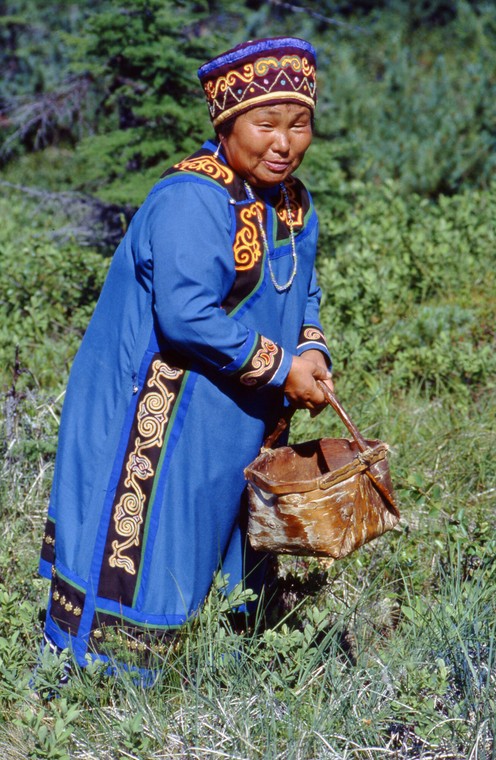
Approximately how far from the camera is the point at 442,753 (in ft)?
7.80

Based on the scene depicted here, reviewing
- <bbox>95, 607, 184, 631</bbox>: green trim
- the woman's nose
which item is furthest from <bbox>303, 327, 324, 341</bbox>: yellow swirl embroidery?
<bbox>95, 607, 184, 631</bbox>: green trim

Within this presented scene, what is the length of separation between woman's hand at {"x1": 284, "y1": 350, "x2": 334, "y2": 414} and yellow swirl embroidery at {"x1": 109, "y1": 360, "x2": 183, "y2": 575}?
0.29 metres

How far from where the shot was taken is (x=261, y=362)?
7.91 feet

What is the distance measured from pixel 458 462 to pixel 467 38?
7372mm

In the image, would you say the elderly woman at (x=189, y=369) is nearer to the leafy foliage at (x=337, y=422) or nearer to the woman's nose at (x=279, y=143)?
the woman's nose at (x=279, y=143)

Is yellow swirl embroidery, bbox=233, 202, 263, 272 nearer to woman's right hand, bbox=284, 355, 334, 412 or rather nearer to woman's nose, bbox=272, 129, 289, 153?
woman's nose, bbox=272, 129, 289, 153

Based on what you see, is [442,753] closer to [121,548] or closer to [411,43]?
[121,548]

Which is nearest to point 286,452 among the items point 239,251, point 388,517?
point 388,517

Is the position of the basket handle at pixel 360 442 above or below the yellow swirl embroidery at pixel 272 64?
below

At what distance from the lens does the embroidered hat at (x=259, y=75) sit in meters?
2.34

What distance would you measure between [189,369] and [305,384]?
0.30 meters

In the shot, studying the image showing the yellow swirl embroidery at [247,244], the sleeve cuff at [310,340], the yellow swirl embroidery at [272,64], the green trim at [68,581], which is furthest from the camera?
the sleeve cuff at [310,340]

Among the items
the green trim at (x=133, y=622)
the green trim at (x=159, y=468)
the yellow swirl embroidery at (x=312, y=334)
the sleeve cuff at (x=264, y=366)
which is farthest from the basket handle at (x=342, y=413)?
the green trim at (x=133, y=622)

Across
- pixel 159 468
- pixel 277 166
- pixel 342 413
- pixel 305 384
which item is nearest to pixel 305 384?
pixel 305 384
